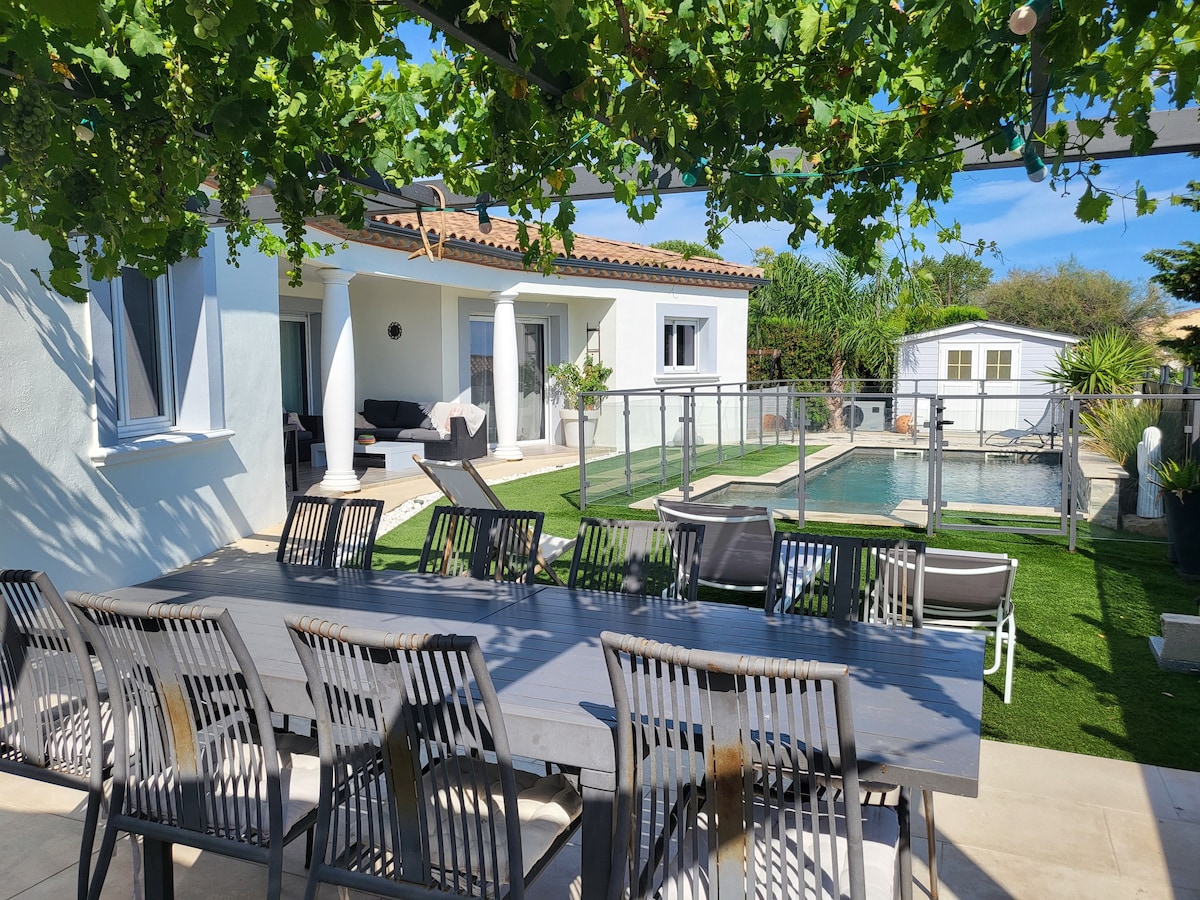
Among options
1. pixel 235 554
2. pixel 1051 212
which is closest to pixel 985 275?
pixel 1051 212

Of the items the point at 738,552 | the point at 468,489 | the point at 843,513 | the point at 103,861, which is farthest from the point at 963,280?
the point at 103,861

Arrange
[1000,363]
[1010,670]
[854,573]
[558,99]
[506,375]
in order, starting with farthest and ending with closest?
[1000,363] < [506,375] < [1010,670] < [854,573] < [558,99]

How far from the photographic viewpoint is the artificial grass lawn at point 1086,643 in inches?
153

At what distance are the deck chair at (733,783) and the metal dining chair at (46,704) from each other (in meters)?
1.58

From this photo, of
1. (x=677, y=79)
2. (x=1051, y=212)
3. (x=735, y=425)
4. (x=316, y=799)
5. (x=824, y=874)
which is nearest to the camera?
(x=824, y=874)

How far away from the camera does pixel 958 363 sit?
1902cm

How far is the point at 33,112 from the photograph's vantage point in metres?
2.55

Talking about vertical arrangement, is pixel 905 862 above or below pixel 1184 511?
below

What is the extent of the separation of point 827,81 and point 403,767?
2.67 metres

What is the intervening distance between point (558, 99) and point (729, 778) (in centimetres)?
227

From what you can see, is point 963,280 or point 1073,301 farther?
point 963,280

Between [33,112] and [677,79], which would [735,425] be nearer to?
[677,79]

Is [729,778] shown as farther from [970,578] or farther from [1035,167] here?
[970,578]

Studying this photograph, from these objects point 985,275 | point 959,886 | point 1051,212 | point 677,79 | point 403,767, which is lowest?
point 959,886
